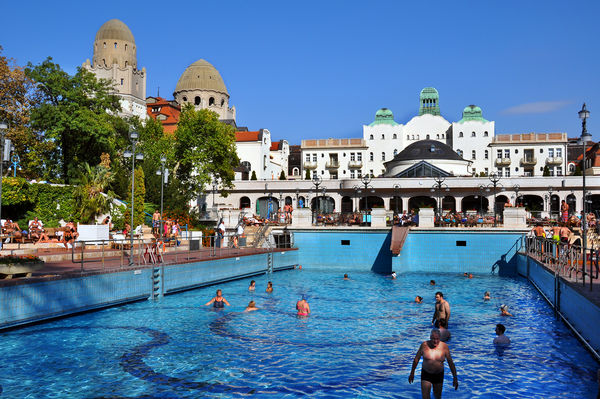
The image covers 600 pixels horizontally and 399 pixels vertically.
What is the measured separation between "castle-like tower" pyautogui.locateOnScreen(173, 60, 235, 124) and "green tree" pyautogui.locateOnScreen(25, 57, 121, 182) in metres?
49.9

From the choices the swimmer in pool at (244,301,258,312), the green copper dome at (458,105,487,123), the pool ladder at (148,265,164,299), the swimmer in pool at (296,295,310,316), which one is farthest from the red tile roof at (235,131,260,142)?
the swimmer in pool at (296,295,310,316)

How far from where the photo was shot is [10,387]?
34.7ft

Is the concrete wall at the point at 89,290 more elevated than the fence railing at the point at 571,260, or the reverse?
the fence railing at the point at 571,260

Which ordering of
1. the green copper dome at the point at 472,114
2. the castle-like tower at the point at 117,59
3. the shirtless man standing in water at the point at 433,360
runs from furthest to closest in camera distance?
the green copper dome at the point at 472,114
the castle-like tower at the point at 117,59
the shirtless man standing in water at the point at 433,360

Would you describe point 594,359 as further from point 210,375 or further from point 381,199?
point 381,199

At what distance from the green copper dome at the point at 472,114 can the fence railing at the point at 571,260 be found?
73.7 m

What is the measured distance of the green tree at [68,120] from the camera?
36.5 m

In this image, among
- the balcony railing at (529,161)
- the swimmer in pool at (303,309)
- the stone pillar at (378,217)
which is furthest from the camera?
the balcony railing at (529,161)

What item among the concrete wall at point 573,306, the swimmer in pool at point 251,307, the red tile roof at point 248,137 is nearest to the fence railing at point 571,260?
the concrete wall at point 573,306

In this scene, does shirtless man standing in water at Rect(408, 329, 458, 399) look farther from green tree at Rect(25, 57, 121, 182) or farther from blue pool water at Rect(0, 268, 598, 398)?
green tree at Rect(25, 57, 121, 182)

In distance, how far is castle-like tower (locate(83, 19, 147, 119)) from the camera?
78.8 m

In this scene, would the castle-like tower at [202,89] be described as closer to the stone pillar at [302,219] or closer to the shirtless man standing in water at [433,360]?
the stone pillar at [302,219]

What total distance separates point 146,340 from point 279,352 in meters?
3.84

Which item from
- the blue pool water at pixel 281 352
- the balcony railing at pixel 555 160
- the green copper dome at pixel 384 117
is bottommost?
the blue pool water at pixel 281 352
